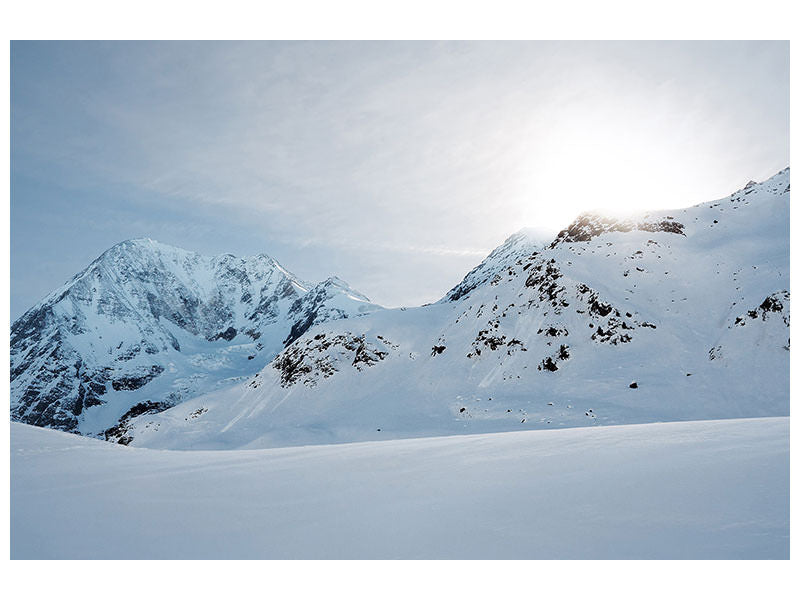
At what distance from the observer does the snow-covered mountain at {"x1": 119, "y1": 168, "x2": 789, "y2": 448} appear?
25422 millimetres

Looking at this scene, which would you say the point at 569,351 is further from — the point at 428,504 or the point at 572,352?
the point at 428,504

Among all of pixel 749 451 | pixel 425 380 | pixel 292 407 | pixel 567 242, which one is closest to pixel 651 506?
pixel 749 451

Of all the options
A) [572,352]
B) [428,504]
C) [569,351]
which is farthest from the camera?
[569,351]

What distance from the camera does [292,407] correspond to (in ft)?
140

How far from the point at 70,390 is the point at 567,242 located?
207 metres

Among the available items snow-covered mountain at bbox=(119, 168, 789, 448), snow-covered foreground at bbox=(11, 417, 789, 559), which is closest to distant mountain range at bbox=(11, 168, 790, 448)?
snow-covered mountain at bbox=(119, 168, 789, 448)

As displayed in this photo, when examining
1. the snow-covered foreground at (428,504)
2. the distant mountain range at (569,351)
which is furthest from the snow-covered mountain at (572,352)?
the snow-covered foreground at (428,504)

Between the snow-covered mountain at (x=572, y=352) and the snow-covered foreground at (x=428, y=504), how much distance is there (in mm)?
20933

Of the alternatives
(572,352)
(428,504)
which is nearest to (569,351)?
(572,352)

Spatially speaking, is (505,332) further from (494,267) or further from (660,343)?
(494,267)

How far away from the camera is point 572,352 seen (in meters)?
32.5

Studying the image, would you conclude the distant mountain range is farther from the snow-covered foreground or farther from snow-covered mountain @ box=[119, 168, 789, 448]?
the snow-covered foreground

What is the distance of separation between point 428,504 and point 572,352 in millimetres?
31146

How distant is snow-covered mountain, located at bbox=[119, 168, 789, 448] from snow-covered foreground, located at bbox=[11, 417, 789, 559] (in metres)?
20.9
